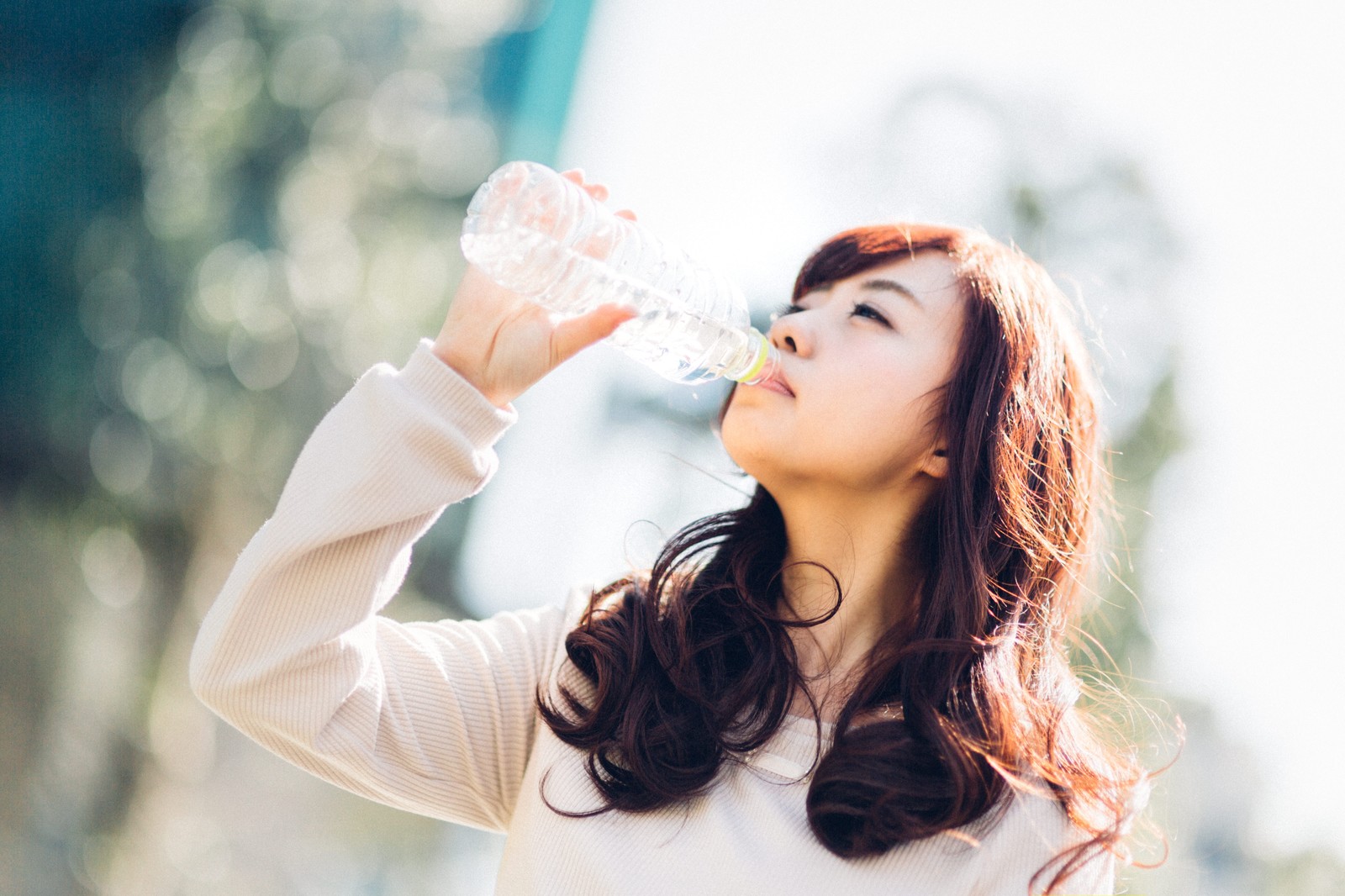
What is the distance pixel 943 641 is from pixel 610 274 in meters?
0.69

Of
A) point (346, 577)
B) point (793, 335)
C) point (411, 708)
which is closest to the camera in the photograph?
point (346, 577)

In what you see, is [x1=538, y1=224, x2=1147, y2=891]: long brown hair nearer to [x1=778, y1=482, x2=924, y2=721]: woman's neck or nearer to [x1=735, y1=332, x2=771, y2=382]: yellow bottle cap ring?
[x1=778, y1=482, x2=924, y2=721]: woman's neck

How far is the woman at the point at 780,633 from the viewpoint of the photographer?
1.34 m

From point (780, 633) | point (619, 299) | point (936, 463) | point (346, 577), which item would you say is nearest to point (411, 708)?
point (346, 577)

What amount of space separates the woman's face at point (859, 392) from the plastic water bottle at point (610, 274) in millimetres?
59

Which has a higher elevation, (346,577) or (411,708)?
(346,577)

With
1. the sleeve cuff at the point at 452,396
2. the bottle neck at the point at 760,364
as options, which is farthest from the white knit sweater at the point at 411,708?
the bottle neck at the point at 760,364

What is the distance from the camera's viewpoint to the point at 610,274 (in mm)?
1624

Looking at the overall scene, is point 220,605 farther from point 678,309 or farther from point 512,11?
point 512,11

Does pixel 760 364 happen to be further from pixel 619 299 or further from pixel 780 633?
pixel 780 633

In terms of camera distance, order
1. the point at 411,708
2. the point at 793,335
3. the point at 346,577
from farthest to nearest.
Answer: the point at 793,335
the point at 411,708
the point at 346,577

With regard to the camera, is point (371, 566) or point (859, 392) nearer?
point (371, 566)

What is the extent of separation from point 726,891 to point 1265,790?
13.5 ft

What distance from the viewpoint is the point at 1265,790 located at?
15.0 ft
